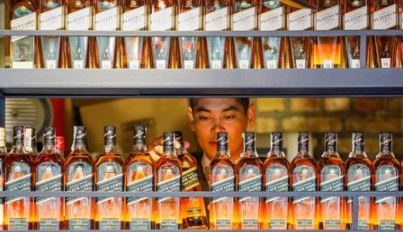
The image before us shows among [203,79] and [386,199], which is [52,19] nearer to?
[203,79]

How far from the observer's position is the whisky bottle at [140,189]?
1.95 meters

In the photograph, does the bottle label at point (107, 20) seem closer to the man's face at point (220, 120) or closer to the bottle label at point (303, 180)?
the bottle label at point (303, 180)

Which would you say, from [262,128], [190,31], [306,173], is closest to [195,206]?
[306,173]

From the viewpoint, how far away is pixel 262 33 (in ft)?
6.28

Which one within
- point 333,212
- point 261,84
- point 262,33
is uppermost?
point 262,33

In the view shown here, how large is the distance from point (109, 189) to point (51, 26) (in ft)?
1.36

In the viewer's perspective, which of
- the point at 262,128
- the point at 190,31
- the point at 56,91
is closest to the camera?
the point at 190,31

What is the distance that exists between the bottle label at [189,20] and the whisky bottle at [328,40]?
286mm

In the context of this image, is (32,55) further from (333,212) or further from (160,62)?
(333,212)

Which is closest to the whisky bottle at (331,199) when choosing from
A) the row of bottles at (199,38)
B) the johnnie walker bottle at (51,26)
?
the row of bottles at (199,38)

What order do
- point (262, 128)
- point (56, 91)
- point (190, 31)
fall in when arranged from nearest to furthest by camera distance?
point (190, 31), point (56, 91), point (262, 128)

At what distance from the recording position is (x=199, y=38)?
2012mm

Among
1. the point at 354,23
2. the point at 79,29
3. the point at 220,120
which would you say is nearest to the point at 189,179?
the point at 79,29

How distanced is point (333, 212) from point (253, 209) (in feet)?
0.62
